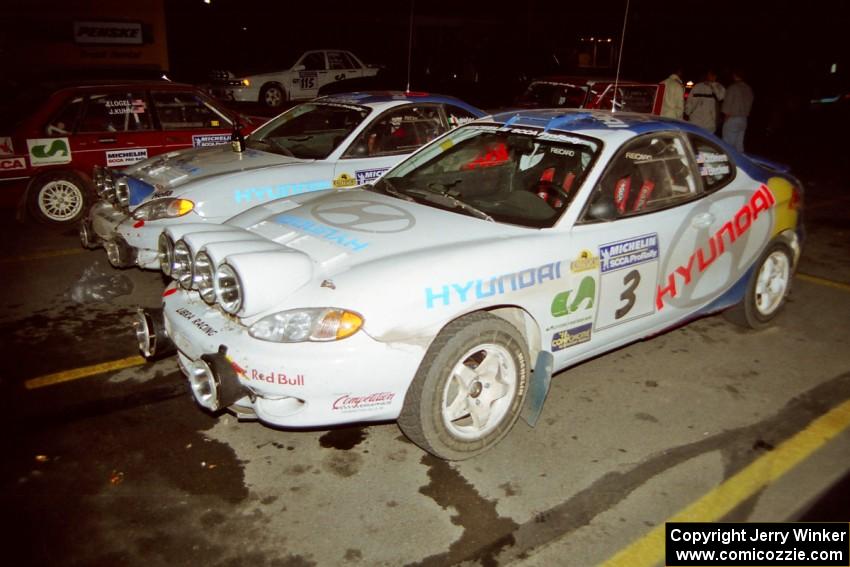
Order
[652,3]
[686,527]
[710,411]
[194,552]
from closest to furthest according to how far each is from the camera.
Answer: [194,552] → [686,527] → [710,411] → [652,3]

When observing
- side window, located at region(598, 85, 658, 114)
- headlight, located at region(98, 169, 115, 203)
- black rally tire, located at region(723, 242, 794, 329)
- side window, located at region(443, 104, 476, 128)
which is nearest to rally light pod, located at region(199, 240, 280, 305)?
headlight, located at region(98, 169, 115, 203)

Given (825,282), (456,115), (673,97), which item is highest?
(673,97)

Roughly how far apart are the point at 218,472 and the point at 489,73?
69.7 ft

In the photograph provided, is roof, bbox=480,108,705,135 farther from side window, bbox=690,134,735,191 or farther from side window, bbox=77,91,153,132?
side window, bbox=77,91,153,132

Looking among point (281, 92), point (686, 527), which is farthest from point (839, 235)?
point (281, 92)

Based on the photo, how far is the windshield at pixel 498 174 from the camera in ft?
12.7

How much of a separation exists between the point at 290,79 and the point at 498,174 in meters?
14.3

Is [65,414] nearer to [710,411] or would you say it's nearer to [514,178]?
[514,178]

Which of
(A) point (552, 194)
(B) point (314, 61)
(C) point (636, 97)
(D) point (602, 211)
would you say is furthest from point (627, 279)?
(B) point (314, 61)

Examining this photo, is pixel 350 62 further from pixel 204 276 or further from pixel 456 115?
pixel 204 276

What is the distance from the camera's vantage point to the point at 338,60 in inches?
733

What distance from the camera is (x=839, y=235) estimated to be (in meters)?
8.08

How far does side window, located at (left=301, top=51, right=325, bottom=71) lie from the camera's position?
18.1 m

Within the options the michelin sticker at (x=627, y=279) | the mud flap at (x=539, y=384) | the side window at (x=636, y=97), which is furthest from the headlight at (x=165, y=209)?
the side window at (x=636, y=97)
